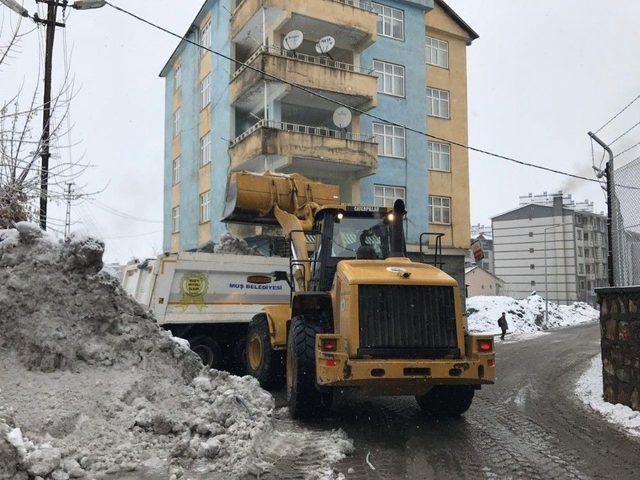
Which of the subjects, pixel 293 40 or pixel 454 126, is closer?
pixel 293 40

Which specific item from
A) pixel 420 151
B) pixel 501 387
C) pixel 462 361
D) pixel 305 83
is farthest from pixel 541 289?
pixel 462 361

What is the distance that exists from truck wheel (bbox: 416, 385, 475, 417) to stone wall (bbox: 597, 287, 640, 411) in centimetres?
219

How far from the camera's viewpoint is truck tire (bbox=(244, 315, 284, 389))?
30.2 ft

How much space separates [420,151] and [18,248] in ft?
67.5

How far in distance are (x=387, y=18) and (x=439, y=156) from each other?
22.1 ft

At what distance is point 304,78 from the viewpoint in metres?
20.9

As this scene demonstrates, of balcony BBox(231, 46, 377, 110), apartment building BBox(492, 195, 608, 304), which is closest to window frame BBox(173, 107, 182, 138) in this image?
balcony BBox(231, 46, 377, 110)

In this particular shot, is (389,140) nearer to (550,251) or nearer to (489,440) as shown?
(489,440)

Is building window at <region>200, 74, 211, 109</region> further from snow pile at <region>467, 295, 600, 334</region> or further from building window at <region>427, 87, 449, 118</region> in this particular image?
snow pile at <region>467, 295, 600, 334</region>

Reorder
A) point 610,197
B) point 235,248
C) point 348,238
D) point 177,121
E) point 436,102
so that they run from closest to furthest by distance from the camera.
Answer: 1. point 348,238
2. point 610,197
3. point 235,248
4. point 436,102
5. point 177,121

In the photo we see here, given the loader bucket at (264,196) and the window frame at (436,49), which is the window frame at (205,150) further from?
the loader bucket at (264,196)

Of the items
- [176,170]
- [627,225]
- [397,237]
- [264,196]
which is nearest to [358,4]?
[176,170]

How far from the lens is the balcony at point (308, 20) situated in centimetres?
2105

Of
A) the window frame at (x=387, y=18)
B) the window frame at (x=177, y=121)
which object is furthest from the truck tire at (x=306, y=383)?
the window frame at (x=177, y=121)
